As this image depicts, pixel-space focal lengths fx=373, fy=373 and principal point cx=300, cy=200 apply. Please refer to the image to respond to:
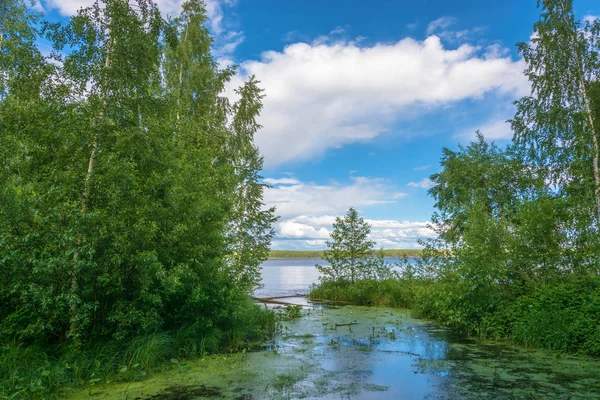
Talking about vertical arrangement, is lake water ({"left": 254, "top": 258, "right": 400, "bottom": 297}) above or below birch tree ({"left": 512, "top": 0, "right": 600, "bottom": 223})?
below

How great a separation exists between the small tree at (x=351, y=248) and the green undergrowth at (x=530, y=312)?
5.58 meters

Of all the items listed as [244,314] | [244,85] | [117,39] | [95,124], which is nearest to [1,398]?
[95,124]

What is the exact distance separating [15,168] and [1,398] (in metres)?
3.58

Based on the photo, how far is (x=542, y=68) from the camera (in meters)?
14.7

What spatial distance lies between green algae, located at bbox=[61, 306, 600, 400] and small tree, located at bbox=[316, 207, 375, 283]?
831 centimetres

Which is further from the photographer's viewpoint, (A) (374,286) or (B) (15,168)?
(A) (374,286)

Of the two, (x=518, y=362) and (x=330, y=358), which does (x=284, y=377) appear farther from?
(x=518, y=362)

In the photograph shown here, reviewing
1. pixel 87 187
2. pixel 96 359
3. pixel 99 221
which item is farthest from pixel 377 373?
pixel 87 187

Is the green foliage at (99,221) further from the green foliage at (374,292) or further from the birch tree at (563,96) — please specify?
the birch tree at (563,96)

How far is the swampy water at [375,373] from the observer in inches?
221

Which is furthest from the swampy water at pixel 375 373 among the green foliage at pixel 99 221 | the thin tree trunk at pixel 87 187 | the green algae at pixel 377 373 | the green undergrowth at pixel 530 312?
the thin tree trunk at pixel 87 187

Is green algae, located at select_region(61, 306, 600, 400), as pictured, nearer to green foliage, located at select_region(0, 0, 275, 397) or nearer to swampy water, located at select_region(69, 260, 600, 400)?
swampy water, located at select_region(69, 260, 600, 400)

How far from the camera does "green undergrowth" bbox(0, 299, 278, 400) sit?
5.18 m

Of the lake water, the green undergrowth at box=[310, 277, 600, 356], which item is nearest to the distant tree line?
the green undergrowth at box=[310, 277, 600, 356]
